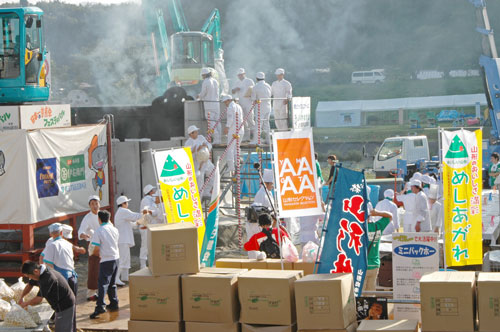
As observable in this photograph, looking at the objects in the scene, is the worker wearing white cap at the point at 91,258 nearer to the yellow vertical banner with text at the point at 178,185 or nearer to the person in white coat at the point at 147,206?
the person in white coat at the point at 147,206

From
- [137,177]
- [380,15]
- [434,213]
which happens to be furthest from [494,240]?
[380,15]

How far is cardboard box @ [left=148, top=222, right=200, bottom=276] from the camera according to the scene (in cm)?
851

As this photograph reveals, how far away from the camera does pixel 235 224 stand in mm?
17109

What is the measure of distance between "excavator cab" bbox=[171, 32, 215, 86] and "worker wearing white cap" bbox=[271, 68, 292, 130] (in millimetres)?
22338

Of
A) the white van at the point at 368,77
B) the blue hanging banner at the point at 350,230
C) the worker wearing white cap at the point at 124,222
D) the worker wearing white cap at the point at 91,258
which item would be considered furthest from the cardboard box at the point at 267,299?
the white van at the point at 368,77

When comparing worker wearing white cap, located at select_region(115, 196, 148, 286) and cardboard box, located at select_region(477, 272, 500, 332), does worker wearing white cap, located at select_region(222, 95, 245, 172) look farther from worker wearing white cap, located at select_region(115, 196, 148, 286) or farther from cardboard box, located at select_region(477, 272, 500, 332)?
cardboard box, located at select_region(477, 272, 500, 332)

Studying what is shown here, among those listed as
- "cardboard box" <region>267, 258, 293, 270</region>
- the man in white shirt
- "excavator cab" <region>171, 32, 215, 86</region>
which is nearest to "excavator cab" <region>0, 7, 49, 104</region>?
the man in white shirt

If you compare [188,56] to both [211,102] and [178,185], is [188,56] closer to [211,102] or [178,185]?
[211,102]

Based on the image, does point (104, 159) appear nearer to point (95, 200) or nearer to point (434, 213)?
point (95, 200)

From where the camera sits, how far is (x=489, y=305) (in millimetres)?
7246

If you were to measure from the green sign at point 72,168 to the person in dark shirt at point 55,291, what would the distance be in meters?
6.52

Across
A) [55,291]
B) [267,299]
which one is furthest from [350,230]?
[55,291]

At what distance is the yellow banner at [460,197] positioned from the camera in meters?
10.2

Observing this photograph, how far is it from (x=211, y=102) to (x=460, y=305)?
38.6 feet
